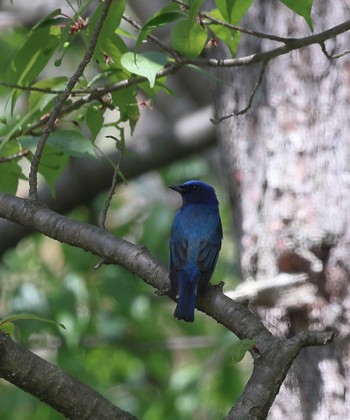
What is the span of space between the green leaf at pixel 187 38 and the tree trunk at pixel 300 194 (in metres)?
1.09

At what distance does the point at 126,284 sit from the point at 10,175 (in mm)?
3495

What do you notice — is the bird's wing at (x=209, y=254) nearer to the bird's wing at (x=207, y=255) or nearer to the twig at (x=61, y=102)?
the bird's wing at (x=207, y=255)

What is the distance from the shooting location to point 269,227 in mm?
4051

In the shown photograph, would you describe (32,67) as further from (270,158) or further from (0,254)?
(0,254)

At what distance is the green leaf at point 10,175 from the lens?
3.49 m

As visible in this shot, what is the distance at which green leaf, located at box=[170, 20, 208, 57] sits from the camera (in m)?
3.06

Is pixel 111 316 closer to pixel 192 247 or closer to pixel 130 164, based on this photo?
pixel 130 164

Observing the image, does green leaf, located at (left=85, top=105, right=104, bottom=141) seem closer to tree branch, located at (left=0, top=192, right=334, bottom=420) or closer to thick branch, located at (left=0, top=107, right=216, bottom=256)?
tree branch, located at (left=0, top=192, right=334, bottom=420)

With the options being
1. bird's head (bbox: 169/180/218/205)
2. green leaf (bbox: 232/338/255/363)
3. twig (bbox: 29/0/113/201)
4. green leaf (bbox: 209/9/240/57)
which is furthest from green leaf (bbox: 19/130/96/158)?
bird's head (bbox: 169/180/218/205)

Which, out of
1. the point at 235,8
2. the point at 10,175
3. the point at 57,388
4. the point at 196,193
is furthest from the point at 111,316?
the point at 57,388

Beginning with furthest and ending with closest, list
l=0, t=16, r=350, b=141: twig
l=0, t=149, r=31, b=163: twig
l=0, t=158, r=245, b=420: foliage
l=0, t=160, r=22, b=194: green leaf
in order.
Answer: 1. l=0, t=158, r=245, b=420: foliage
2. l=0, t=160, r=22, b=194: green leaf
3. l=0, t=149, r=31, b=163: twig
4. l=0, t=16, r=350, b=141: twig

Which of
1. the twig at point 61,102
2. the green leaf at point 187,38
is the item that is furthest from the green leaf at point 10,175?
the green leaf at point 187,38

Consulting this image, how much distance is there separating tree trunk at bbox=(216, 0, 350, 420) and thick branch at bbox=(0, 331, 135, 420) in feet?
5.32

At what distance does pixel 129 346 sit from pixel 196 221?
344cm
